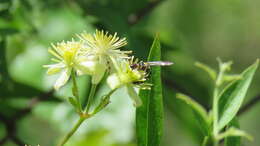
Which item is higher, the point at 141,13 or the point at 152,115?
the point at 141,13

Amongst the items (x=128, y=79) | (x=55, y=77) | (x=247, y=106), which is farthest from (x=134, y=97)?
(x=55, y=77)

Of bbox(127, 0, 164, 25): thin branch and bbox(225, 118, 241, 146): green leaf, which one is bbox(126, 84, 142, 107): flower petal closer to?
bbox(225, 118, 241, 146): green leaf

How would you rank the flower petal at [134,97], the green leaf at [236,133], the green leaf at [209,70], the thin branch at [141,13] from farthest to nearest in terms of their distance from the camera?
the thin branch at [141,13] → the green leaf at [209,70] → the flower petal at [134,97] → the green leaf at [236,133]

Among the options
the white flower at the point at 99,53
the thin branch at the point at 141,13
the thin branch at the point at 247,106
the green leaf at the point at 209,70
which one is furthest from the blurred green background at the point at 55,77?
the green leaf at the point at 209,70

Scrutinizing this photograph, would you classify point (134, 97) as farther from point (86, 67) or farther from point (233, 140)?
point (233, 140)

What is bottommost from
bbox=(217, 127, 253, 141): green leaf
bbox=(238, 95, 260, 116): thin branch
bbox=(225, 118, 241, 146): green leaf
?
bbox=(238, 95, 260, 116): thin branch

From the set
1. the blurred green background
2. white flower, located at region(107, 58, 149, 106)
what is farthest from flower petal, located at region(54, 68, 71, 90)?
the blurred green background

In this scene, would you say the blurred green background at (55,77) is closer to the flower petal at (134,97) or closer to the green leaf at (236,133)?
the flower petal at (134,97)
